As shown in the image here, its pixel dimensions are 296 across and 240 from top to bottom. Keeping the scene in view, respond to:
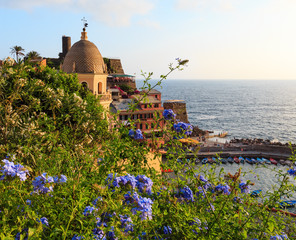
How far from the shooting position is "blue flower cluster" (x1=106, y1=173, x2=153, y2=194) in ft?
11.8

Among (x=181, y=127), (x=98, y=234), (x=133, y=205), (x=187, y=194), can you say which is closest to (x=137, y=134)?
(x=181, y=127)

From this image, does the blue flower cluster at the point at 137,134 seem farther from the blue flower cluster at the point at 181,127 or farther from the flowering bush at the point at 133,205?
the blue flower cluster at the point at 181,127

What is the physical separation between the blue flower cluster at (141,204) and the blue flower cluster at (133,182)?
156mm

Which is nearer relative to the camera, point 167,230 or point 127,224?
point 127,224

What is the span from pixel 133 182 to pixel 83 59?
20957 millimetres

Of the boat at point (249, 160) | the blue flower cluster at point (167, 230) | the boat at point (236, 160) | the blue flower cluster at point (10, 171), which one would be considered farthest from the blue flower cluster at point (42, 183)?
the boat at point (249, 160)

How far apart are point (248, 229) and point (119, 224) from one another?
6.32 feet

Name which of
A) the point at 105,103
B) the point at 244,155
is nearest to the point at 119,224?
the point at 105,103

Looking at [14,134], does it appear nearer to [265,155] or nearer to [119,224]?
[119,224]

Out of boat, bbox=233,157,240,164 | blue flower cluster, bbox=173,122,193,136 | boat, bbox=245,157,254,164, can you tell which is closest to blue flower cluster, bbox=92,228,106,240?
blue flower cluster, bbox=173,122,193,136

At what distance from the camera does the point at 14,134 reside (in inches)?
353

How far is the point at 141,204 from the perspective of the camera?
3178mm

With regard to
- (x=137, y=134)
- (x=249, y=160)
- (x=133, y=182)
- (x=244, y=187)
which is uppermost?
(x=137, y=134)

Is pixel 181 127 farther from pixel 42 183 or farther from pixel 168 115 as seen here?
pixel 42 183
